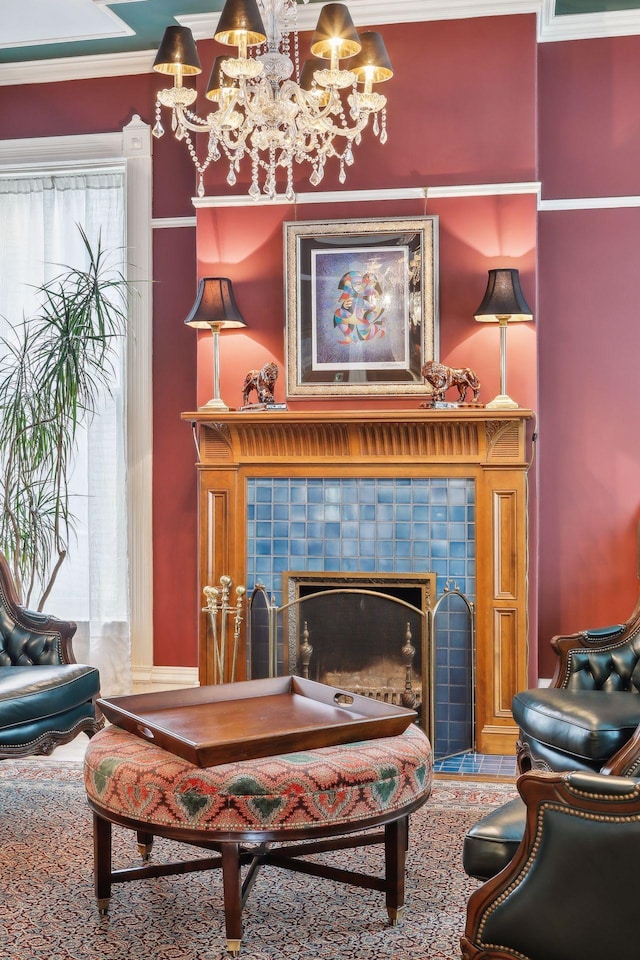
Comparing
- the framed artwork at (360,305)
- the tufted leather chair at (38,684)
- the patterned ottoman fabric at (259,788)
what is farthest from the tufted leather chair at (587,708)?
the tufted leather chair at (38,684)

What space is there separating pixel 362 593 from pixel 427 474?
63 centimetres

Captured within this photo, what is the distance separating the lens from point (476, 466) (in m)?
4.38

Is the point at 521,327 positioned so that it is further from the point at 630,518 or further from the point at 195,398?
the point at 195,398

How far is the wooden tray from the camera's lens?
2586 millimetres

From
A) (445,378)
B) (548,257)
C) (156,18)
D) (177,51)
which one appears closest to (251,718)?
(445,378)

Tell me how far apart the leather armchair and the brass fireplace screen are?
238 cm

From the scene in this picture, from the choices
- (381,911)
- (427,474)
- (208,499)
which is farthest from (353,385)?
(381,911)

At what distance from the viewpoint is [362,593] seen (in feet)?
14.7

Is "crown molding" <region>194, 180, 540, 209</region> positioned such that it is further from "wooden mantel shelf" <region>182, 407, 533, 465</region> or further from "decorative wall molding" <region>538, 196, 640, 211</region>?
"wooden mantel shelf" <region>182, 407, 533, 465</region>

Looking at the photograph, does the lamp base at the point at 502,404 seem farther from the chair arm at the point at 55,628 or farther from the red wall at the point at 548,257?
the chair arm at the point at 55,628

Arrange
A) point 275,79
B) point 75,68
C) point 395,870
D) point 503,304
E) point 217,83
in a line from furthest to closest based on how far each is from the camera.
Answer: point 75,68 → point 503,304 → point 217,83 → point 275,79 → point 395,870

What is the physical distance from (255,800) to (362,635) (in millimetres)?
2080

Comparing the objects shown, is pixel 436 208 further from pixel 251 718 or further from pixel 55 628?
pixel 251 718

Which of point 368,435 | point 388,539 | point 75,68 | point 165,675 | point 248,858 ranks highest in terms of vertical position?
point 75,68
